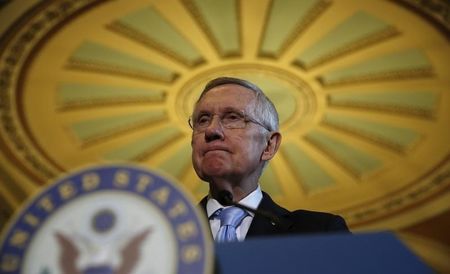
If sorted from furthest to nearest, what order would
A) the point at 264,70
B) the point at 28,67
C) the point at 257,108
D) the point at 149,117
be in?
the point at 149,117, the point at 264,70, the point at 28,67, the point at 257,108

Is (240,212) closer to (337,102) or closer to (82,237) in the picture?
(82,237)

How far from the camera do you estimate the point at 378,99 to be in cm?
737

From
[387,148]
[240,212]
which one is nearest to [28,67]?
[387,148]

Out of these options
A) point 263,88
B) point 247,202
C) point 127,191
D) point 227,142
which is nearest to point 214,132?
point 227,142

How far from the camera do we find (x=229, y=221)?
1.48 meters

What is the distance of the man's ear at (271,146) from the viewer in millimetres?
1784

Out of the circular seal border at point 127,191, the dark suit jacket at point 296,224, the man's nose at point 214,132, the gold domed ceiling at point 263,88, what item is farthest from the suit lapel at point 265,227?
the gold domed ceiling at point 263,88

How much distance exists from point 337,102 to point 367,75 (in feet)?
1.93

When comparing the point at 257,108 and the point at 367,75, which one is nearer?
the point at 257,108

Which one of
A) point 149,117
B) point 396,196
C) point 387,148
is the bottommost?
point 396,196

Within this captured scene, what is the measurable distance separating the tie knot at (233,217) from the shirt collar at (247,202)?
0.07 metres

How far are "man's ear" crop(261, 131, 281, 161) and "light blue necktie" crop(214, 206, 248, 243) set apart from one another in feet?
0.98

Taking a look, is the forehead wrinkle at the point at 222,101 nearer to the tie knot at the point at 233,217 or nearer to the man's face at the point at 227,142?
the man's face at the point at 227,142

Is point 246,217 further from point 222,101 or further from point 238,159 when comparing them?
point 222,101
